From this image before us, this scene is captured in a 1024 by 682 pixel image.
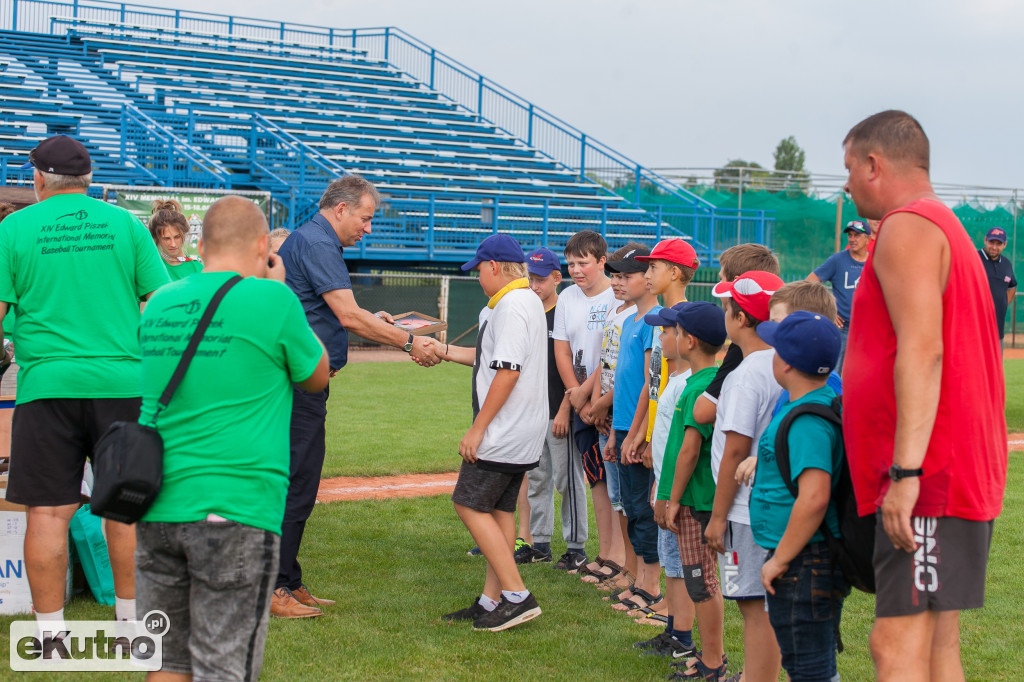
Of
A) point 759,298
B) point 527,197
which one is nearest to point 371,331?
point 759,298

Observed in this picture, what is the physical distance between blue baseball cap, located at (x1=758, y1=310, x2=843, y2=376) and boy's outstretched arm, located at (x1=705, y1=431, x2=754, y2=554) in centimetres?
45

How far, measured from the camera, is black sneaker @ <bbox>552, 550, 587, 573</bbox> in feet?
19.2

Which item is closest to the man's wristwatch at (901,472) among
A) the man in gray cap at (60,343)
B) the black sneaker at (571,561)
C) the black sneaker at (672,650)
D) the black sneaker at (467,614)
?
the black sneaker at (672,650)

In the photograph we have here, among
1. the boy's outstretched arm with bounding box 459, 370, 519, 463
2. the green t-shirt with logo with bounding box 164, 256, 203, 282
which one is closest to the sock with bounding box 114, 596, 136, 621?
the boy's outstretched arm with bounding box 459, 370, 519, 463

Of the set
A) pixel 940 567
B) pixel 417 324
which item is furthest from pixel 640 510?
pixel 940 567

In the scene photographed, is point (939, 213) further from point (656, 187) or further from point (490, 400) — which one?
point (656, 187)

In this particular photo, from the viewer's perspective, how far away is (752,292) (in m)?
3.54

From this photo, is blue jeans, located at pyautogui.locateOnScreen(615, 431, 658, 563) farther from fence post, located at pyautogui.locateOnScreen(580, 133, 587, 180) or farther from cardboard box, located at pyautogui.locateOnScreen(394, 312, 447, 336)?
fence post, located at pyautogui.locateOnScreen(580, 133, 587, 180)

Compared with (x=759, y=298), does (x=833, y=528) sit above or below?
below

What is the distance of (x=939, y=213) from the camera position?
8.45ft

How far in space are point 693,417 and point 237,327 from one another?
188cm

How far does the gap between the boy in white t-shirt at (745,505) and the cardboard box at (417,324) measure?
2.65 m

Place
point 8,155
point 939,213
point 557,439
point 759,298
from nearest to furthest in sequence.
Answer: point 939,213 < point 759,298 < point 557,439 < point 8,155

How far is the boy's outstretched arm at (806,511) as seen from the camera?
9.36ft
